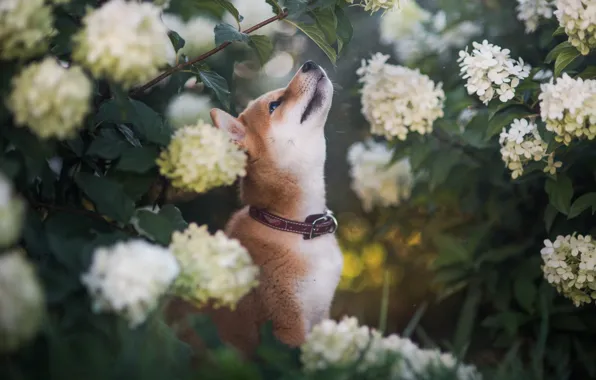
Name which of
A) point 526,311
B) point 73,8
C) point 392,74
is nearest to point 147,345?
point 73,8

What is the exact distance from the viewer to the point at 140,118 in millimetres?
1688

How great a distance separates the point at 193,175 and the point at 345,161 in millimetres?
1841

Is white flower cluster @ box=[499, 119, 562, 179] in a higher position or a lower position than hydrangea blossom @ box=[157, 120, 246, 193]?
lower

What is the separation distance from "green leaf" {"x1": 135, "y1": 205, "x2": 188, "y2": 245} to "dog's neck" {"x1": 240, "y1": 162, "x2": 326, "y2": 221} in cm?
41

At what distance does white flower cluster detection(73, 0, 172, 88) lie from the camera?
133cm

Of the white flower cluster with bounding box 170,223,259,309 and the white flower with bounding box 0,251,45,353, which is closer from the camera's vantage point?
the white flower with bounding box 0,251,45,353

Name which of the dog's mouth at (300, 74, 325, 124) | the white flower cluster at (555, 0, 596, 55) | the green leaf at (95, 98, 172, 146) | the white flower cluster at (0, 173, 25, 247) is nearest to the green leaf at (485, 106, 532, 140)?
the white flower cluster at (555, 0, 596, 55)

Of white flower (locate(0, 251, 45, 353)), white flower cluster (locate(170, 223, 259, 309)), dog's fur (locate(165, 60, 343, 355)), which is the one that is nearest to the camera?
white flower (locate(0, 251, 45, 353))

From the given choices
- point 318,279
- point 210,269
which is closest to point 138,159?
point 210,269

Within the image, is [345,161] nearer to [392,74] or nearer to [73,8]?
Result: [392,74]

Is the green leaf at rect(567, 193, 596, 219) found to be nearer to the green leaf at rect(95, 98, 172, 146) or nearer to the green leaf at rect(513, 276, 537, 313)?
the green leaf at rect(513, 276, 537, 313)

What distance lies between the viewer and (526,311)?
2691 millimetres

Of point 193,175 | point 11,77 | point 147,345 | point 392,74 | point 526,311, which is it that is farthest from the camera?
point 526,311

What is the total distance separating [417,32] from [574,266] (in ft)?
5.27
